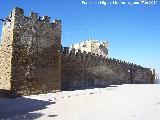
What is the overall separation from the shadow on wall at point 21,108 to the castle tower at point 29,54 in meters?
1.51

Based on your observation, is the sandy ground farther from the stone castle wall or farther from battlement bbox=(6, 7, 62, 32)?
the stone castle wall

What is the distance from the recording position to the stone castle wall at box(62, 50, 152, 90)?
70.6 feet

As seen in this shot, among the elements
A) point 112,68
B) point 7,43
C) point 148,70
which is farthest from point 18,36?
point 148,70

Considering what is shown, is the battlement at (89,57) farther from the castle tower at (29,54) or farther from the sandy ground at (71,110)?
the sandy ground at (71,110)

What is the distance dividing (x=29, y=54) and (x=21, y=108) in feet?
16.7

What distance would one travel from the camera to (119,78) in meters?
29.6

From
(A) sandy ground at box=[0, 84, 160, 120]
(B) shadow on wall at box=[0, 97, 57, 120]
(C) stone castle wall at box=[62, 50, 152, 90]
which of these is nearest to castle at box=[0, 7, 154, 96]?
(C) stone castle wall at box=[62, 50, 152, 90]

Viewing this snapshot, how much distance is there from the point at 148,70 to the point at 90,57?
1621 centimetres

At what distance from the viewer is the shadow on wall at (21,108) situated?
10103 mm

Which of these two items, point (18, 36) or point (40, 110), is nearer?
point (40, 110)

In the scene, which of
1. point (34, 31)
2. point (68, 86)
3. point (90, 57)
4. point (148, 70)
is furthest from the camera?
point (148, 70)

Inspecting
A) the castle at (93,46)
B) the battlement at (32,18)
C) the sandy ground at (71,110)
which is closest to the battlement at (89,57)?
the battlement at (32,18)

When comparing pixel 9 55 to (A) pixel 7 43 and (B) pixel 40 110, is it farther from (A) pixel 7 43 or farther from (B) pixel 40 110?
(B) pixel 40 110

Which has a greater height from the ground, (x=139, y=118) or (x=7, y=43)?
(x=7, y=43)
